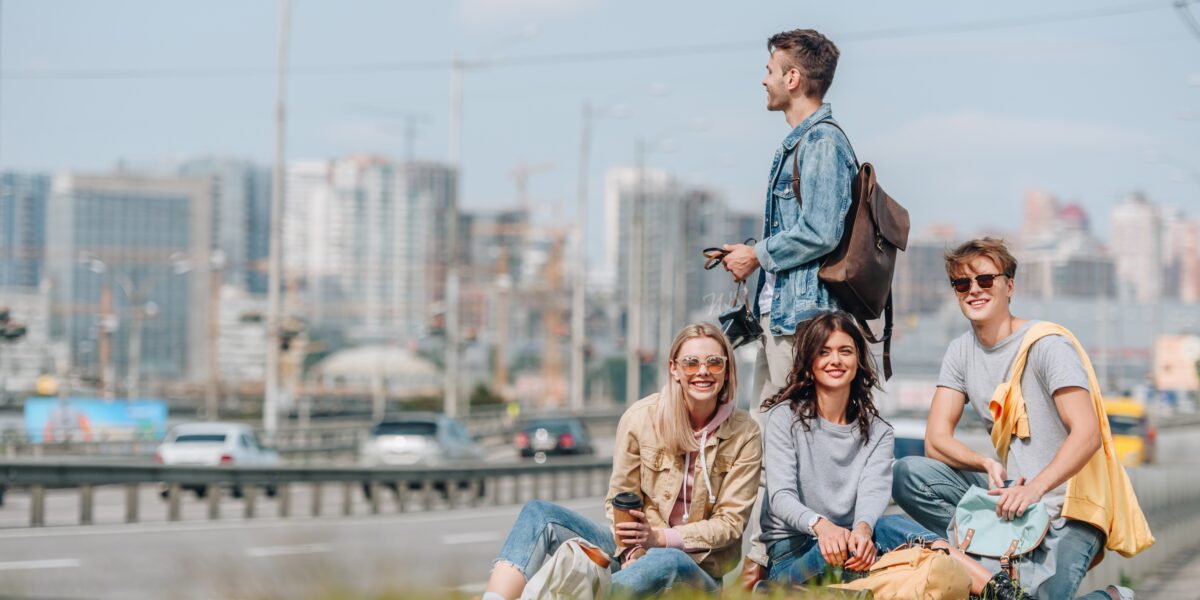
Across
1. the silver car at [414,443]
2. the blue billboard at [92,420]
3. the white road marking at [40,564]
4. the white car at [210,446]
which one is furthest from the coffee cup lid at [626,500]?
the blue billboard at [92,420]

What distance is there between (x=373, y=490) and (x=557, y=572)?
65.2 ft

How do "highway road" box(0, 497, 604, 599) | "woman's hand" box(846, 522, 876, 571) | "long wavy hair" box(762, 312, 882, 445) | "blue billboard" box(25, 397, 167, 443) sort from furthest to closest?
"blue billboard" box(25, 397, 167, 443), "long wavy hair" box(762, 312, 882, 445), "woman's hand" box(846, 522, 876, 571), "highway road" box(0, 497, 604, 599)

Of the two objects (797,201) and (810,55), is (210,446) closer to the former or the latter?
→ (797,201)

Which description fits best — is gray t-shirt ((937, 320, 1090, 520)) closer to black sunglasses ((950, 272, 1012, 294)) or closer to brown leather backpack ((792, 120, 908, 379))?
black sunglasses ((950, 272, 1012, 294))

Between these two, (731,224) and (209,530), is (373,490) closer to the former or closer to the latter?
(209,530)

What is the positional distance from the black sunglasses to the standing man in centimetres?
48

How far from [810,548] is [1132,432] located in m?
33.0

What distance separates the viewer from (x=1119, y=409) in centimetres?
3928

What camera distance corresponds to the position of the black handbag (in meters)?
6.79

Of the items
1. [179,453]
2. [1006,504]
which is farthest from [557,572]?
[179,453]

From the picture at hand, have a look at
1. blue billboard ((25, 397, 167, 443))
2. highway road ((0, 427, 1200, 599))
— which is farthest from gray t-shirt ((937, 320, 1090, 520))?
blue billboard ((25, 397, 167, 443))

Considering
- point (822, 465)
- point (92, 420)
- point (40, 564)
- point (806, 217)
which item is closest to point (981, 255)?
point (806, 217)

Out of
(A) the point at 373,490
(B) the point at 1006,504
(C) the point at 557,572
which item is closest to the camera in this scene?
(C) the point at 557,572

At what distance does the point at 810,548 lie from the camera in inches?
259
